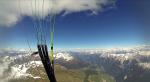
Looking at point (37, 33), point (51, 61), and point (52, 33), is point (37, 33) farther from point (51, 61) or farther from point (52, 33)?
point (51, 61)

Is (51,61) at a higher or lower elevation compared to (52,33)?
lower

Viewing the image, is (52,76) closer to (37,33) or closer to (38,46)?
(38,46)

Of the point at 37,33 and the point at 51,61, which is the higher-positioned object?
the point at 37,33

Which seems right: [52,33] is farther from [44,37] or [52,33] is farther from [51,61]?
[51,61]

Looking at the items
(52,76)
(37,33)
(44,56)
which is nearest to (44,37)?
(37,33)

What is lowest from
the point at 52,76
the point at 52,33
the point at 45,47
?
the point at 52,76

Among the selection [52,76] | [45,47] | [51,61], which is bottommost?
[52,76]

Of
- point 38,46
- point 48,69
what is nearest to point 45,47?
point 38,46
